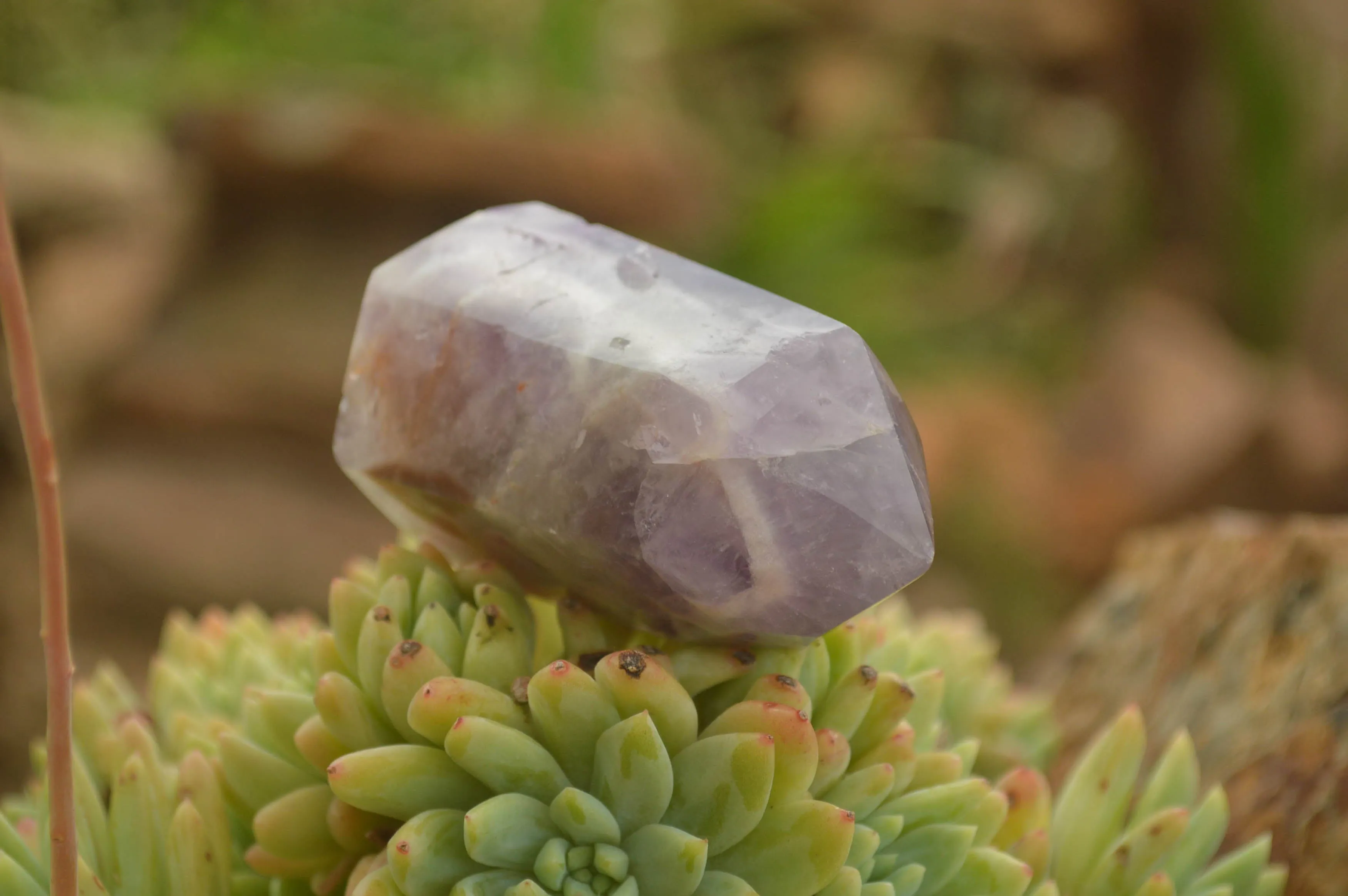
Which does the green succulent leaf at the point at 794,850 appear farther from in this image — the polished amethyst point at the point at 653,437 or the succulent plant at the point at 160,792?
the succulent plant at the point at 160,792

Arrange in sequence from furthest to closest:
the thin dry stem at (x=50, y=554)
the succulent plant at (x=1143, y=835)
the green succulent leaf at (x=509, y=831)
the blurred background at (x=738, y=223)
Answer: the blurred background at (x=738, y=223) → the succulent plant at (x=1143, y=835) → the green succulent leaf at (x=509, y=831) → the thin dry stem at (x=50, y=554)

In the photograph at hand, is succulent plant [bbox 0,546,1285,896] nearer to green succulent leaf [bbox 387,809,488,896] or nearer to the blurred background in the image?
green succulent leaf [bbox 387,809,488,896]

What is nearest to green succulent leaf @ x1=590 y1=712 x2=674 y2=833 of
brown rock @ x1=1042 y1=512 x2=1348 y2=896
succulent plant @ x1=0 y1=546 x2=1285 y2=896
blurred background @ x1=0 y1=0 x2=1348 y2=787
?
succulent plant @ x1=0 y1=546 x2=1285 y2=896

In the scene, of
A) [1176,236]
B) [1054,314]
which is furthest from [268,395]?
[1176,236]

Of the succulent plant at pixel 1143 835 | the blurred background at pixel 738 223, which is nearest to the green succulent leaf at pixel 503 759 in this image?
the succulent plant at pixel 1143 835

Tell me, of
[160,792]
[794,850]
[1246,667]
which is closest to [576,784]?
[794,850]

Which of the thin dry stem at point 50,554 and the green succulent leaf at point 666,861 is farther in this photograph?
the green succulent leaf at point 666,861

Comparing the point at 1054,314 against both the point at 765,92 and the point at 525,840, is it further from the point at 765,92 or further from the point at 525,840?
the point at 525,840
